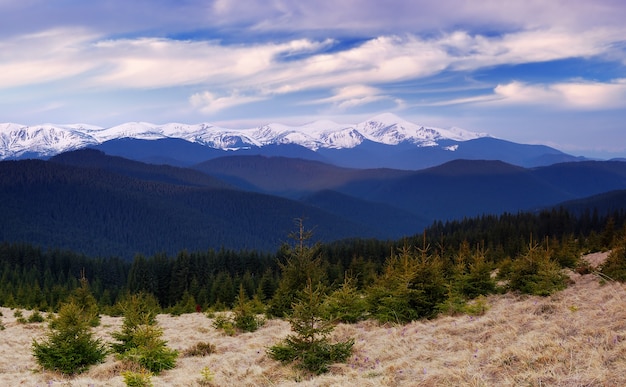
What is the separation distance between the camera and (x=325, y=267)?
80.6 m

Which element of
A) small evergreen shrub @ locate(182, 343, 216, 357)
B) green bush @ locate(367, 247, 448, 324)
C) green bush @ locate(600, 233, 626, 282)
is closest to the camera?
small evergreen shrub @ locate(182, 343, 216, 357)

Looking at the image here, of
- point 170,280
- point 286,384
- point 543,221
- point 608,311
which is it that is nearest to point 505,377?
point 286,384

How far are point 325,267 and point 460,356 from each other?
6920cm

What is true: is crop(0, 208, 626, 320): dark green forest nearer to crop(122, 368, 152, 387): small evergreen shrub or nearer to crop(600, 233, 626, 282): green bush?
crop(600, 233, 626, 282): green bush

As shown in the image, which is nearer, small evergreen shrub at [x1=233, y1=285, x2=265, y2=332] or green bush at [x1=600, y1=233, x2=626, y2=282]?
green bush at [x1=600, y1=233, x2=626, y2=282]

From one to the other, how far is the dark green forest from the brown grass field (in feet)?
11.7

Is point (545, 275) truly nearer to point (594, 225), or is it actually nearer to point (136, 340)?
point (136, 340)

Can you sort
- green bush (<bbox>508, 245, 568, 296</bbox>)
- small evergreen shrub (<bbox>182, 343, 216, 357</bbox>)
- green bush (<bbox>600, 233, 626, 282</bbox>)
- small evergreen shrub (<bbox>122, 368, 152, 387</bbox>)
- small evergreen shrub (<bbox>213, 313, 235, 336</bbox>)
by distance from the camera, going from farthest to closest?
1. small evergreen shrub (<bbox>213, 313, 235, 336</bbox>)
2. green bush (<bbox>600, 233, 626, 282</bbox>)
3. green bush (<bbox>508, 245, 568, 296</bbox>)
4. small evergreen shrub (<bbox>182, 343, 216, 357</bbox>)
5. small evergreen shrub (<bbox>122, 368, 152, 387</bbox>)

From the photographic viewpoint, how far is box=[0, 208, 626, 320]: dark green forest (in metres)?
23.8

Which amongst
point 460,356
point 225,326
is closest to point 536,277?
point 460,356

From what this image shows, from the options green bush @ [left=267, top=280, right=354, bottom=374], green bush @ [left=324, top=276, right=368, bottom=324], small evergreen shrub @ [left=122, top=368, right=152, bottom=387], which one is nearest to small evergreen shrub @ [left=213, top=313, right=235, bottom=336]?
green bush @ [left=324, top=276, right=368, bottom=324]

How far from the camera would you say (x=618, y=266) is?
22.1m

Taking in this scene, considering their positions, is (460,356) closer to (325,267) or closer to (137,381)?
(137,381)

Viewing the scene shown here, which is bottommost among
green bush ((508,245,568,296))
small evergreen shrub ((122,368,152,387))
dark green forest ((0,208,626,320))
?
dark green forest ((0,208,626,320))
